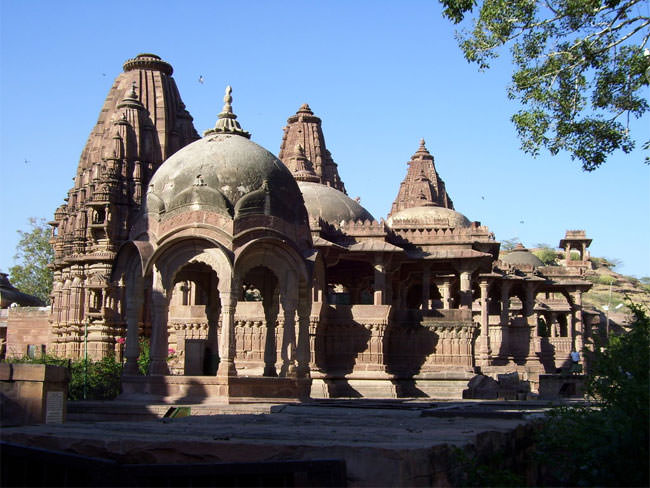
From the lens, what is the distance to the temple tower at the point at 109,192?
3506 centimetres

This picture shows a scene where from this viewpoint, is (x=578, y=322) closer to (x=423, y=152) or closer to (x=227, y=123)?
(x=423, y=152)

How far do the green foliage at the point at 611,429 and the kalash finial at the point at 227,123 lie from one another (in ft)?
33.1

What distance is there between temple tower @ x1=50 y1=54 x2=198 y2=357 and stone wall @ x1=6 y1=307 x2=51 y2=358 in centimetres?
193

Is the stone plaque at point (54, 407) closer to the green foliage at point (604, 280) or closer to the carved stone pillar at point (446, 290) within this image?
the carved stone pillar at point (446, 290)

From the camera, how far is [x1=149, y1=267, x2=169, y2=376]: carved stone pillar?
15.0 m

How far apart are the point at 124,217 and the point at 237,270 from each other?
2360 centimetres

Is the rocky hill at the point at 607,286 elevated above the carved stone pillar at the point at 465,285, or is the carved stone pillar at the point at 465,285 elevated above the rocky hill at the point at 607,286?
the rocky hill at the point at 607,286

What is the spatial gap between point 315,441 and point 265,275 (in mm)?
11668

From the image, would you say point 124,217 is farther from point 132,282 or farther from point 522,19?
point 522,19

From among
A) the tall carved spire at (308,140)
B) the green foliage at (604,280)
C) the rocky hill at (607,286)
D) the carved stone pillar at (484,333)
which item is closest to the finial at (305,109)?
the tall carved spire at (308,140)

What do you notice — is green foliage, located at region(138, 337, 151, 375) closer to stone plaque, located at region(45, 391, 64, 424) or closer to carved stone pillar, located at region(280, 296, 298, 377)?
carved stone pillar, located at region(280, 296, 298, 377)

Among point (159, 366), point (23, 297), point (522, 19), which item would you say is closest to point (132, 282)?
point (159, 366)

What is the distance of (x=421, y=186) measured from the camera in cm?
A: 4191

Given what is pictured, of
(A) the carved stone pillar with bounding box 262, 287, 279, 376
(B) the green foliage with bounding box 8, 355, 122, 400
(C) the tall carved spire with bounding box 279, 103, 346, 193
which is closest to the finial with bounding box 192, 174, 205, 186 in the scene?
(A) the carved stone pillar with bounding box 262, 287, 279, 376
